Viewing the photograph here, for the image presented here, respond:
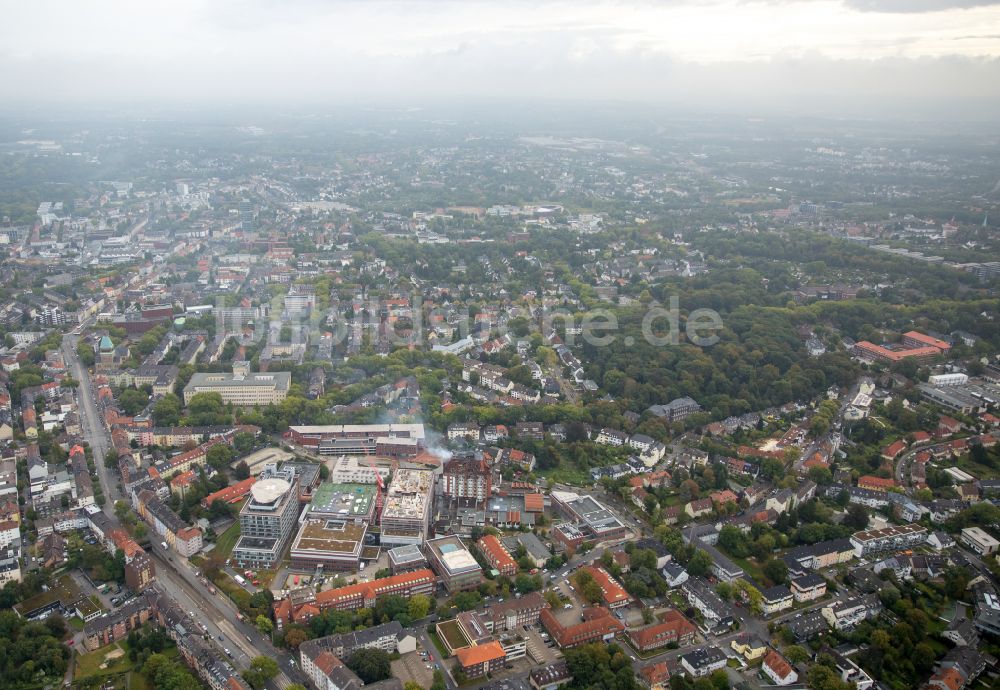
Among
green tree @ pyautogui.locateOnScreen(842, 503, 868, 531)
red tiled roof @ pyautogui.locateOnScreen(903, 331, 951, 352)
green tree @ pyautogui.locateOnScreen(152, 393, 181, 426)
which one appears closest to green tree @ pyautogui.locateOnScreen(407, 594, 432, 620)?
green tree @ pyautogui.locateOnScreen(842, 503, 868, 531)

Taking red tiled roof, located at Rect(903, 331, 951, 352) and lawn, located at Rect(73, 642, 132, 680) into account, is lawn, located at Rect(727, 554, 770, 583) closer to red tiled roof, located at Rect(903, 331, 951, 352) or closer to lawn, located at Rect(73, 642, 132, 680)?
lawn, located at Rect(73, 642, 132, 680)

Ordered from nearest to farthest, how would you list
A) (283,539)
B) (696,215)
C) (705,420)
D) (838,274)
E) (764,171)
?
(283,539) → (705,420) → (838,274) → (696,215) → (764,171)

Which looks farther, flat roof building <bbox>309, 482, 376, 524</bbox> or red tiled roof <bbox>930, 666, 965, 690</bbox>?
flat roof building <bbox>309, 482, 376, 524</bbox>

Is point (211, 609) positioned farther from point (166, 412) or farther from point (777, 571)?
point (777, 571)

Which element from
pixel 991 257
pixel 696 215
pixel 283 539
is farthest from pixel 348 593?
pixel 696 215

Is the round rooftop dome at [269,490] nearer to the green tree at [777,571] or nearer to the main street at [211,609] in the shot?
the main street at [211,609]

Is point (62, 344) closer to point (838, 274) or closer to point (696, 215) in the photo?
point (838, 274)
